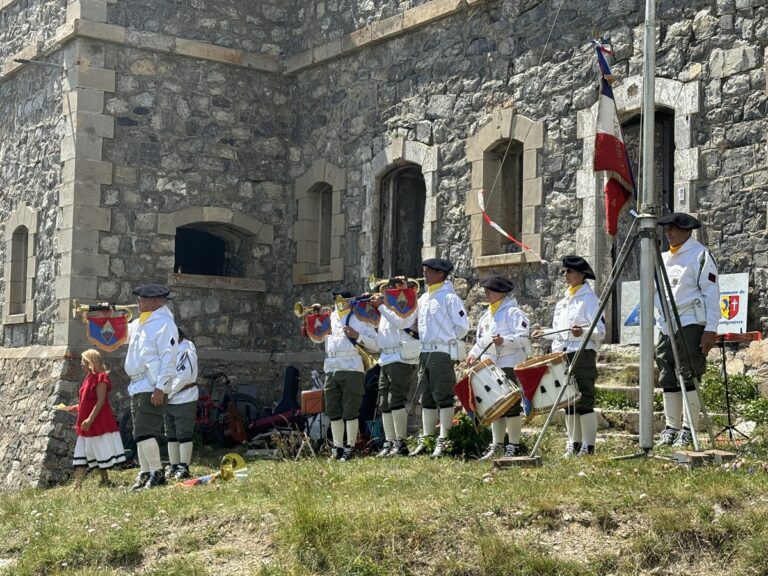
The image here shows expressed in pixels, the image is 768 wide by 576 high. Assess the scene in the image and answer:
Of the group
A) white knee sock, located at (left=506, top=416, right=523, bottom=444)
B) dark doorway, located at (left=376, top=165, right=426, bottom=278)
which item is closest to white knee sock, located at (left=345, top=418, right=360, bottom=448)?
white knee sock, located at (left=506, top=416, right=523, bottom=444)

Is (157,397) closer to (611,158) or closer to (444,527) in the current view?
(444,527)

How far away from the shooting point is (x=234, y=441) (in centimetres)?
1625

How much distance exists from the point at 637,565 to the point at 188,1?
504 inches

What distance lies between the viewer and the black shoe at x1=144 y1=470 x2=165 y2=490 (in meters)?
11.7

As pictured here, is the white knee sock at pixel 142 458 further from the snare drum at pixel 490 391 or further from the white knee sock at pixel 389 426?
the snare drum at pixel 490 391

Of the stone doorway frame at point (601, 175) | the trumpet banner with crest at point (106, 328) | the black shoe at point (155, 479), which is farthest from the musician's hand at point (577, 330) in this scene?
the trumpet banner with crest at point (106, 328)

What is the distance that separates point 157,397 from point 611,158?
487 centimetres

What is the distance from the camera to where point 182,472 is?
12.3m

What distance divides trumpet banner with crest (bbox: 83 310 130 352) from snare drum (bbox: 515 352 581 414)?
19.8 feet

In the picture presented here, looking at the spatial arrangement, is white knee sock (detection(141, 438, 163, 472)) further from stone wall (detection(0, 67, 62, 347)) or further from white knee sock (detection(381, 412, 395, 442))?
stone wall (detection(0, 67, 62, 347))

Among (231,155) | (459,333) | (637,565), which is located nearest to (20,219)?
(231,155)

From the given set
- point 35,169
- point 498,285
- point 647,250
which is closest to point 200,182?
point 35,169

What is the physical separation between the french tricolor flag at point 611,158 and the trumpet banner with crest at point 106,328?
6.89 m

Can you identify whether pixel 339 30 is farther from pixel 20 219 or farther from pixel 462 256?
pixel 20 219
